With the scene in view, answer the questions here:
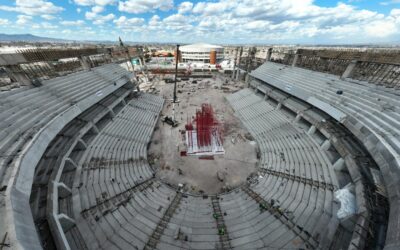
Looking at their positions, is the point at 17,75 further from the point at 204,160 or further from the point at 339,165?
the point at 339,165

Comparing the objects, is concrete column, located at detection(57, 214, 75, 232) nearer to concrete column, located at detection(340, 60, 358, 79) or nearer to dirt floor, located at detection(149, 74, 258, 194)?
dirt floor, located at detection(149, 74, 258, 194)

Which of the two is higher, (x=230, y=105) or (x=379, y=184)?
(x=379, y=184)

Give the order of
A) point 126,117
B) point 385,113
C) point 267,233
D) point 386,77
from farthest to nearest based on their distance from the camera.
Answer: point 126,117, point 386,77, point 385,113, point 267,233

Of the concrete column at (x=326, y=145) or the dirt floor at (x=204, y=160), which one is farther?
the concrete column at (x=326, y=145)

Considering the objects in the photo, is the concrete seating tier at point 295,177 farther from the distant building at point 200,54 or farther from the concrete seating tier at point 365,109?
the distant building at point 200,54

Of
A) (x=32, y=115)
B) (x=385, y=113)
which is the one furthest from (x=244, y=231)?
(x=32, y=115)

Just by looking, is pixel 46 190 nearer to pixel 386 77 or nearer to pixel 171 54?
pixel 386 77

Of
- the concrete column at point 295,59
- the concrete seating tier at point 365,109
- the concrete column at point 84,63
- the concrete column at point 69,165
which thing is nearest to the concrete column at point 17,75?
the concrete column at point 69,165
